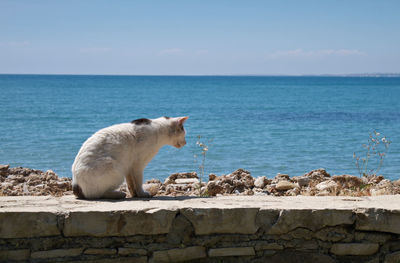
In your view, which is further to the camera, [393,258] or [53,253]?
[393,258]

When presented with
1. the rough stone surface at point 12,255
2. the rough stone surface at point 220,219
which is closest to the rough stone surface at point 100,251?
the rough stone surface at point 12,255

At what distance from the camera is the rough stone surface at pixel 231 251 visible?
424cm

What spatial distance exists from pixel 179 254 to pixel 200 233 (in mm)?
278

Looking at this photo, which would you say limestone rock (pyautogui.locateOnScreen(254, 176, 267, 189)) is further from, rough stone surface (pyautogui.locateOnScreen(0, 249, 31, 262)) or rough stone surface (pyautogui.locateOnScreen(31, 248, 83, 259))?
rough stone surface (pyautogui.locateOnScreen(0, 249, 31, 262))

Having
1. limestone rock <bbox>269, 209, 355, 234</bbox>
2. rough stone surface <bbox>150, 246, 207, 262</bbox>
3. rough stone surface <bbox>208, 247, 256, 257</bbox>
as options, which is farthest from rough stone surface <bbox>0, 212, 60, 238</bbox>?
limestone rock <bbox>269, 209, 355, 234</bbox>

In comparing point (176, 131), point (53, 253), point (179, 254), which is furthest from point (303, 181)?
point (53, 253)

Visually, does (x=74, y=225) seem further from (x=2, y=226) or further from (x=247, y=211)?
(x=247, y=211)

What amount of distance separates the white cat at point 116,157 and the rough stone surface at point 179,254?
1.06m

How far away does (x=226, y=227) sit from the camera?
4.25 metres

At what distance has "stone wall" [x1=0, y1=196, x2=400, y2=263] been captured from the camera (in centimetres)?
414

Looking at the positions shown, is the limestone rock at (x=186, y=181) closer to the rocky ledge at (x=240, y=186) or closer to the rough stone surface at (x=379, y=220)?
the rocky ledge at (x=240, y=186)

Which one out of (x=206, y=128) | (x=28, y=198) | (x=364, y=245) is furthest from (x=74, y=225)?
(x=206, y=128)

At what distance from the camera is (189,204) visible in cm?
442

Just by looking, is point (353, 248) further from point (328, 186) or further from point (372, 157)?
point (372, 157)
